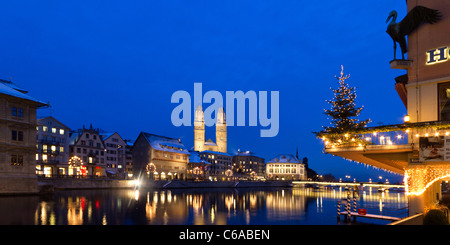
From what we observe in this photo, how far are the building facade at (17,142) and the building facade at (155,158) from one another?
174ft

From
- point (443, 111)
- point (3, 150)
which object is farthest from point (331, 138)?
point (3, 150)

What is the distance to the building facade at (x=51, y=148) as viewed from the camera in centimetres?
8931

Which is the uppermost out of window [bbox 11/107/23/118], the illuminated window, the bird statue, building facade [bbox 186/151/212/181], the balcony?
the bird statue

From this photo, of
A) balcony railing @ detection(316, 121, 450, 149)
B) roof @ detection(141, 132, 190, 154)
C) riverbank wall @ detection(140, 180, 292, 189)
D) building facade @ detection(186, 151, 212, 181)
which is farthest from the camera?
building facade @ detection(186, 151, 212, 181)

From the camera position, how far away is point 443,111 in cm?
2278

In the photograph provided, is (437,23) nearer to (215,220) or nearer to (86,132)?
(215,220)

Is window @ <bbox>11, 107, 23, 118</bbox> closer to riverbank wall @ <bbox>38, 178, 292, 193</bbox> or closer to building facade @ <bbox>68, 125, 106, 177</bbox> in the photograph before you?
riverbank wall @ <bbox>38, 178, 292, 193</bbox>

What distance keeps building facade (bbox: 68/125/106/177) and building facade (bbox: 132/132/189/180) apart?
11.4 metres

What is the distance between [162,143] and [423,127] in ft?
343

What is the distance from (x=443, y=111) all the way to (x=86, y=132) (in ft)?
316

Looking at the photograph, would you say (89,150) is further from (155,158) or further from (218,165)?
(218,165)

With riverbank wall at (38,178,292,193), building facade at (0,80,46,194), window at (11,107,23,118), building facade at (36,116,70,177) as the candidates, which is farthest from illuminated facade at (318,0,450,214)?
building facade at (36,116,70,177)

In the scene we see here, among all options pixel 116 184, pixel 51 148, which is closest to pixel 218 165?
pixel 116 184

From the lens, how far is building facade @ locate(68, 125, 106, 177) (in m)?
102
